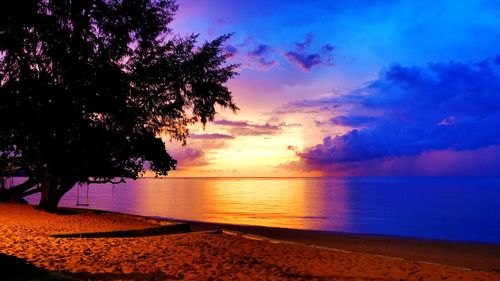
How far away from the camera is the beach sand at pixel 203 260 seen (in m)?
10.8

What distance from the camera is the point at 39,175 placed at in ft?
77.1

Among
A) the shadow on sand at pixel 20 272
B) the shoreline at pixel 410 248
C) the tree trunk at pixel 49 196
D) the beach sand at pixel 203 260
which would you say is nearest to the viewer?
the shadow on sand at pixel 20 272

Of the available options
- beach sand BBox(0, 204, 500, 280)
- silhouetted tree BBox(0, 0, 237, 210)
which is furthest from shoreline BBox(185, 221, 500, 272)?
silhouetted tree BBox(0, 0, 237, 210)

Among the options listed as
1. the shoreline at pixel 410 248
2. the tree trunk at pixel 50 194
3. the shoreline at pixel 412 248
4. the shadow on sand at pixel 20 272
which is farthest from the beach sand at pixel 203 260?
the tree trunk at pixel 50 194

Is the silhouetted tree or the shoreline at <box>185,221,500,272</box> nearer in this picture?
the silhouetted tree

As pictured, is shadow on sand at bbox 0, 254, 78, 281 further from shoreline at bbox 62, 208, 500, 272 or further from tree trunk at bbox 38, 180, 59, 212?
tree trunk at bbox 38, 180, 59, 212

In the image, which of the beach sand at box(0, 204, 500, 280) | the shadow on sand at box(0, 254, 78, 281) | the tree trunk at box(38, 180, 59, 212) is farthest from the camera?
the tree trunk at box(38, 180, 59, 212)

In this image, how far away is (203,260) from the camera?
12.6 meters

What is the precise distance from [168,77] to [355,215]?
1574 inches

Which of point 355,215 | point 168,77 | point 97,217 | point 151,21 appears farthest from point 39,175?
point 355,215

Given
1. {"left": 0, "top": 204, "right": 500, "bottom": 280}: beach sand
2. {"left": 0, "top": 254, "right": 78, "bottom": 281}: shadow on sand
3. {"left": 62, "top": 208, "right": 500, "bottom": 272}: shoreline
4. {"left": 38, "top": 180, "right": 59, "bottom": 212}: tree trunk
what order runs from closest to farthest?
1. {"left": 0, "top": 254, "right": 78, "bottom": 281}: shadow on sand
2. {"left": 0, "top": 204, "right": 500, "bottom": 280}: beach sand
3. {"left": 62, "top": 208, "right": 500, "bottom": 272}: shoreline
4. {"left": 38, "top": 180, "right": 59, "bottom": 212}: tree trunk

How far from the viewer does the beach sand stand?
1081 cm

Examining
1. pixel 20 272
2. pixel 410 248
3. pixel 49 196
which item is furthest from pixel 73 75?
pixel 410 248

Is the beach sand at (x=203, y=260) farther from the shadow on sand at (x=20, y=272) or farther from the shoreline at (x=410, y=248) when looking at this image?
the shoreline at (x=410, y=248)
